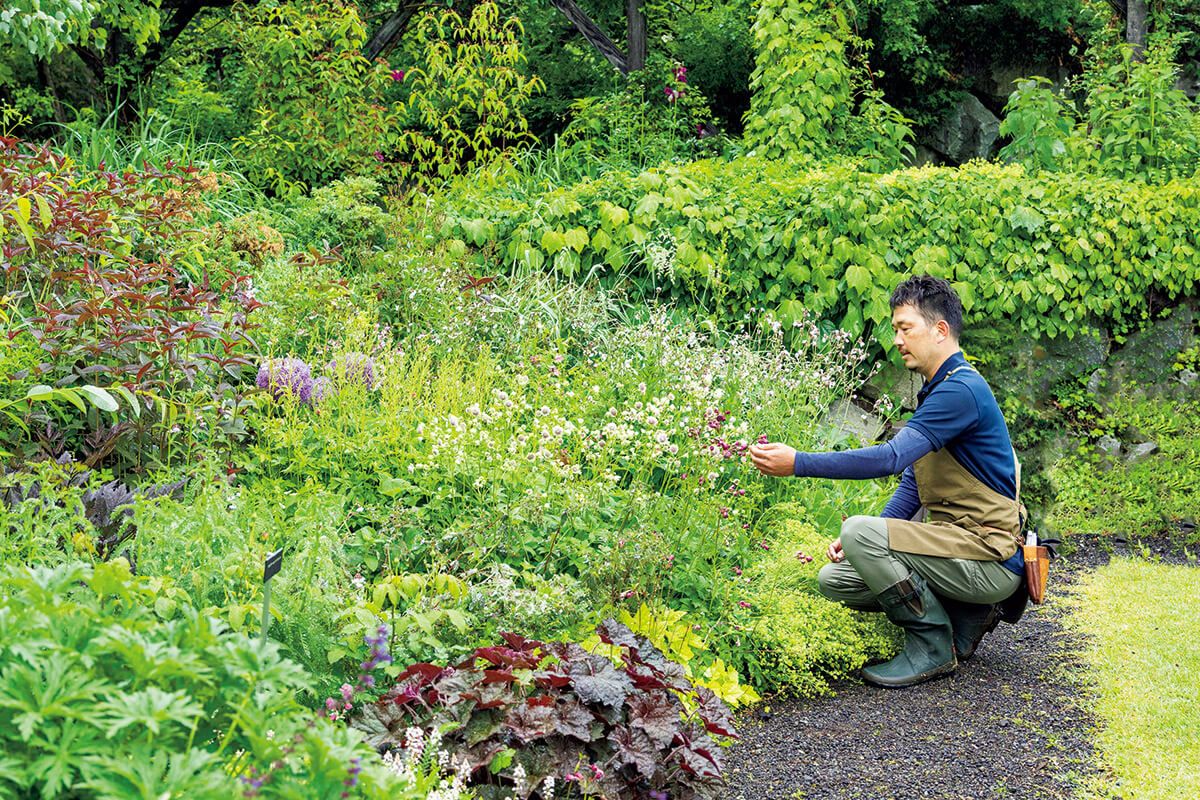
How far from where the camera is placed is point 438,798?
2.43 meters

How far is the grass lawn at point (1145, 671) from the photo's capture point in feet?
11.6

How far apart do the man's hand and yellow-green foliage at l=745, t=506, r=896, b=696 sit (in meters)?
0.55

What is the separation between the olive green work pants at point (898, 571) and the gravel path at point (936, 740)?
36 centimetres

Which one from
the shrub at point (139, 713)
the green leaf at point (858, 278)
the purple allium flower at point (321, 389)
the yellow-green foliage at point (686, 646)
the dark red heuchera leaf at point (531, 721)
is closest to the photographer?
the shrub at point (139, 713)

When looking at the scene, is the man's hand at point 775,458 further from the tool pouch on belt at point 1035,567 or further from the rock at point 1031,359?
the rock at point 1031,359

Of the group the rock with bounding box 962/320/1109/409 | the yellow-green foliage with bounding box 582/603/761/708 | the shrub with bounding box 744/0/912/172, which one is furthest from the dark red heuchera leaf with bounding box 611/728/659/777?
the shrub with bounding box 744/0/912/172

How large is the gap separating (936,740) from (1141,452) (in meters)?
4.54

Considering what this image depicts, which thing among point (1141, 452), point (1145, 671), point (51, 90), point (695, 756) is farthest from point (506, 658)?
point (51, 90)

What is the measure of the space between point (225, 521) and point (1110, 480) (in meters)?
5.93

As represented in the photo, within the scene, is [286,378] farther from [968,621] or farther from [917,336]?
[968,621]

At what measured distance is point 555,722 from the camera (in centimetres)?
287

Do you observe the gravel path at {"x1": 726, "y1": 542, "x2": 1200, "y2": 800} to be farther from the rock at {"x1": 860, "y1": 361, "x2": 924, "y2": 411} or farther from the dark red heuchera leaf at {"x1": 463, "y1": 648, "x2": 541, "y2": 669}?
the rock at {"x1": 860, "y1": 361, "x2": 924, "y2": 411}

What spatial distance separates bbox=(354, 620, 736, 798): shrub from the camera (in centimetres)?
282

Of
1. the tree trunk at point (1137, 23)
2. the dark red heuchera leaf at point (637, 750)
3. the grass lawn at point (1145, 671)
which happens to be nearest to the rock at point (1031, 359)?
the grass lawn at point (1145, 671)
